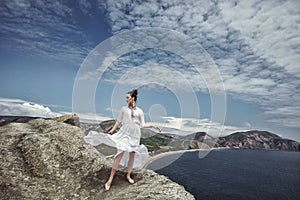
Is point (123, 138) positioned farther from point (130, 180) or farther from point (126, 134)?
point (130, 180)

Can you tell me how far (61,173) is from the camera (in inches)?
375

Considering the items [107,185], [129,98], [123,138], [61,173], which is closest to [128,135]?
[123,138]

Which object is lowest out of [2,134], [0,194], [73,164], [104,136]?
[0,194]

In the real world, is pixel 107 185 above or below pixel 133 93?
below

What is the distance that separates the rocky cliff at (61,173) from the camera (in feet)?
25.8

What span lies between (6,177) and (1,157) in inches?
59.6

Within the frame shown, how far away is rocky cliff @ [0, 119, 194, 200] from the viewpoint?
7875 millimetres

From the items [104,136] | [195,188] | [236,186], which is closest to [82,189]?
[104,136]

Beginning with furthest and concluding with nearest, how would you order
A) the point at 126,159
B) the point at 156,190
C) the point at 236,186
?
the point at 236,186, the point at 126,159, the point at 156,190

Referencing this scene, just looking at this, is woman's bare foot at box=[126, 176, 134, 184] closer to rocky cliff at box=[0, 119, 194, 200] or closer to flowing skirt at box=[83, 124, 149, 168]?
rocky cliff at box=[0, 119, 194, 200]

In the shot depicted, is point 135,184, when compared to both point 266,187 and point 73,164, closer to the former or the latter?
point 73,164

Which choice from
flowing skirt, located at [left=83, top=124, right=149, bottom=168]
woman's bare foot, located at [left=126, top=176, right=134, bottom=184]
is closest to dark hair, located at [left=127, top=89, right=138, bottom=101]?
flowing skirt, located at [left=83, top=124, right=149, bottom=168]

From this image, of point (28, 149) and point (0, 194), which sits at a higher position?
point (28, 149)

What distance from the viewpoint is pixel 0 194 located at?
7625mm
